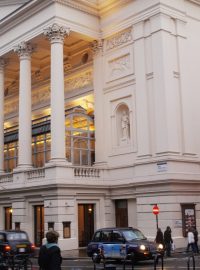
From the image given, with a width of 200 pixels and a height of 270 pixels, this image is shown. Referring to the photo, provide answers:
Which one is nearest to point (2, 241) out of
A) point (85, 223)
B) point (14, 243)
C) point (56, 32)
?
point (14, 243)

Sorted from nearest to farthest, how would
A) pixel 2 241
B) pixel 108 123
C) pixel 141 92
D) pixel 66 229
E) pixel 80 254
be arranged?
pixel 2 241
pixel 80 254
pixel 66 229
pixel 141 92
pixel 108 123

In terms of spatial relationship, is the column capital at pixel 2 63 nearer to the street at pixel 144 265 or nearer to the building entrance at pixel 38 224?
the building entrance at pixel 38 224

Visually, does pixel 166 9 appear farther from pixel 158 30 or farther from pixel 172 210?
pixel 172 210

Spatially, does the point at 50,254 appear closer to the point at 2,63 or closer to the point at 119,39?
the point at 119,39

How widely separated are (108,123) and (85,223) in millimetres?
7521

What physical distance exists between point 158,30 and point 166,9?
1643 millimetres

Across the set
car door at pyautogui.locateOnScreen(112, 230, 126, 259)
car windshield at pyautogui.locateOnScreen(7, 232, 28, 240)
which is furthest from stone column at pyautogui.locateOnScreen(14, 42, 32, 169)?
car door at pyautogui.locateOnScreen(112, 230, 126, 259)

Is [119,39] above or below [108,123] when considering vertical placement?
above

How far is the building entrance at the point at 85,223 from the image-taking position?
3142 cm

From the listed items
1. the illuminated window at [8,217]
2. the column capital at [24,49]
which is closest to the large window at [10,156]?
the illuminated window at [8,217]

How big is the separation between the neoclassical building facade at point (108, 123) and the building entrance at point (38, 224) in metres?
0.10

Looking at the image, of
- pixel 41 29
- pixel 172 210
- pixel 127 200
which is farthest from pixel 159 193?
pixel 41 29

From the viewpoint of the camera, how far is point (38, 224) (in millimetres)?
32750

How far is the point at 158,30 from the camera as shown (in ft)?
99.3
